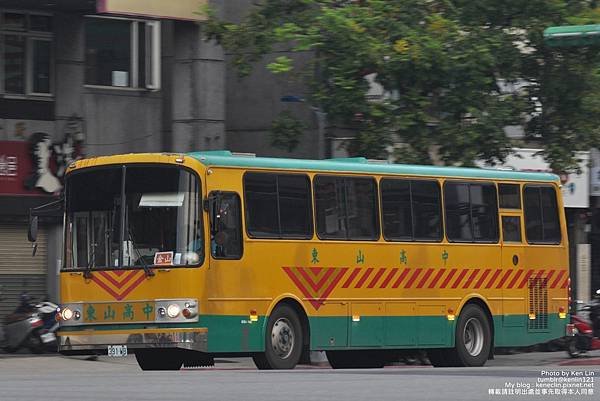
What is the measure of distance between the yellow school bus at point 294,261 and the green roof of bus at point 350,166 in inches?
1.0

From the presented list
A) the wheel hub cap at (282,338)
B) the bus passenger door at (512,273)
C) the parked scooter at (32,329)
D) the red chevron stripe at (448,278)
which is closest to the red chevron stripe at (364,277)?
the wheel hub cap at (282,338)

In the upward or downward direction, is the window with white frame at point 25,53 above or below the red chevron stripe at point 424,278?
above

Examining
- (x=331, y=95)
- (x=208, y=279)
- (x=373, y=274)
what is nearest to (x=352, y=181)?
(x=373, y=274)

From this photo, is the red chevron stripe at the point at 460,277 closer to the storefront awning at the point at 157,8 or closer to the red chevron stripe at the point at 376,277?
the red chevron stripe at the point at 376,277

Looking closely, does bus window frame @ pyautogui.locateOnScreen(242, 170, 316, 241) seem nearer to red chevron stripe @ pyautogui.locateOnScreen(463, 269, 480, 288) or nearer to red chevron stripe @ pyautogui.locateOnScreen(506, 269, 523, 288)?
red chevron stripe @ pyautogui.locateOnScreen(463, 269, 480, 288)

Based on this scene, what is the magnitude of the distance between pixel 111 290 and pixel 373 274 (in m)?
4.06

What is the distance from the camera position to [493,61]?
2569 centimetres

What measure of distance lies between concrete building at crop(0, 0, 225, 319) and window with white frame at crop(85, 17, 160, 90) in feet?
0.06

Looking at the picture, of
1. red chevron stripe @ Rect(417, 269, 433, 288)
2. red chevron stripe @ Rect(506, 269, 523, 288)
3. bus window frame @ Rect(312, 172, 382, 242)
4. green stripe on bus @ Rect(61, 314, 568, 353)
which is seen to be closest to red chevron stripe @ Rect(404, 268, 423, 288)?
red chevron stripe @ Rect(417, 269, 433, 288)

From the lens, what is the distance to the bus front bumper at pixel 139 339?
18.8 meters

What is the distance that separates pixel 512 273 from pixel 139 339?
722cm

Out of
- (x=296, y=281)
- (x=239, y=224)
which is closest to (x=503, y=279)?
(x=296, y=281)

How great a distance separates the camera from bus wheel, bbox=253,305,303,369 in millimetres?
19781

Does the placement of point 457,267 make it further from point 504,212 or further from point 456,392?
point 456,392
